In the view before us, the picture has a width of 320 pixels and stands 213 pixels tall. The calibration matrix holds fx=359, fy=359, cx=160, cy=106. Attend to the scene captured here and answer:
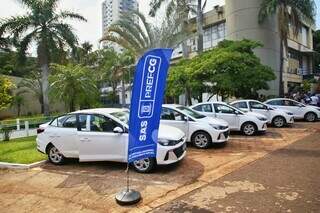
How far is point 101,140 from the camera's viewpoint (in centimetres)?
913

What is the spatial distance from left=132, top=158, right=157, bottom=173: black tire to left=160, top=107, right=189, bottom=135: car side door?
344 centimetres

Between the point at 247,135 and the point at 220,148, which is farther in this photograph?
the point at 247,135

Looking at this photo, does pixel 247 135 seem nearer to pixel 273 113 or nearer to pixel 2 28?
pixel 273 113

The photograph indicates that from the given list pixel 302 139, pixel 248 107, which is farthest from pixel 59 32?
pixel 302 139

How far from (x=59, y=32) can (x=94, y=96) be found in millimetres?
6397

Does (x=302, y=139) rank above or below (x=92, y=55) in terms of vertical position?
below

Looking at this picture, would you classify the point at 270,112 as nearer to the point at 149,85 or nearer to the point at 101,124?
the point at 101,124

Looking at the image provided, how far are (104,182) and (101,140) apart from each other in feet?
4.40

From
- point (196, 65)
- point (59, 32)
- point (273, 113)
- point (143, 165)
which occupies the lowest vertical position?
point (143, 165)

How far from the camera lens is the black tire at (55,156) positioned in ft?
33.2

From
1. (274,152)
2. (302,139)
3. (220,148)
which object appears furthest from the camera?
(302,139)

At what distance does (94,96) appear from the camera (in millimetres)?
21000

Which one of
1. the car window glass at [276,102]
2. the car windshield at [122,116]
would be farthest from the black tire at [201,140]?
the car window glass at [276,102]

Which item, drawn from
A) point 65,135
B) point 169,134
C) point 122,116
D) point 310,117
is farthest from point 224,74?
point 65,135
